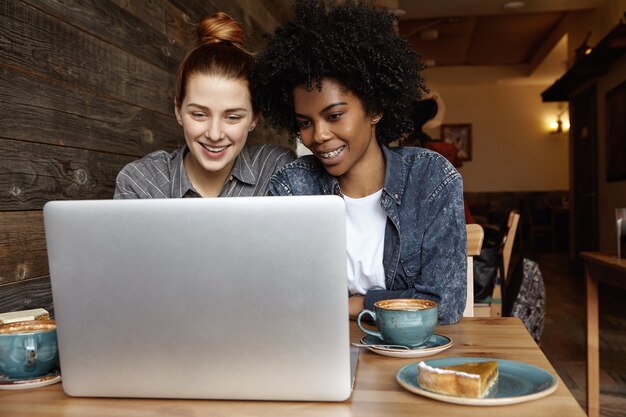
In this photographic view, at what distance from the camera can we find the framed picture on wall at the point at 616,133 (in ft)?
17.1

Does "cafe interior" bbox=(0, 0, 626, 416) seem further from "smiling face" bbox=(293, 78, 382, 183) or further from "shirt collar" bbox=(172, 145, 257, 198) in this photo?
"smiling face" bbox=(293, 78, 382, 183)

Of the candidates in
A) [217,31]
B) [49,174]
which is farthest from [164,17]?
[49,174]

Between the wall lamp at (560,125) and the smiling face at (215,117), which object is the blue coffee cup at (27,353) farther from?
the wall lamp at (560,125)

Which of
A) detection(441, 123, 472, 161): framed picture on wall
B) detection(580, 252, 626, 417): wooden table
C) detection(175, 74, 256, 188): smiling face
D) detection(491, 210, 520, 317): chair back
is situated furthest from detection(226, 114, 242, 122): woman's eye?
detection(441, 123, 472, 161): framed picture on wall

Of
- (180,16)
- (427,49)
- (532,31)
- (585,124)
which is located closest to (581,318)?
(585,124)

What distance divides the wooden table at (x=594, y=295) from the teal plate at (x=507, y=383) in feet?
5.03

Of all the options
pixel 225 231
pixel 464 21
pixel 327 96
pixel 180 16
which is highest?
pixel 464 21

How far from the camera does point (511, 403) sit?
2.20 ft

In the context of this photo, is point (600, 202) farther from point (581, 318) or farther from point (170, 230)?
point (170, 230)

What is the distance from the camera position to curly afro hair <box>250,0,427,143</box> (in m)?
1.36

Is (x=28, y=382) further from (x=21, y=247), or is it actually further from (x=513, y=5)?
(x=513, y=5)

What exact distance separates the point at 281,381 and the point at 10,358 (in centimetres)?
39

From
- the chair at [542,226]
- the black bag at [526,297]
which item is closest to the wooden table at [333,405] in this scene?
the black bag at [526,297]

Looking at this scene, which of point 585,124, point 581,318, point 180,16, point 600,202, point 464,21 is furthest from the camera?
point 464,21
